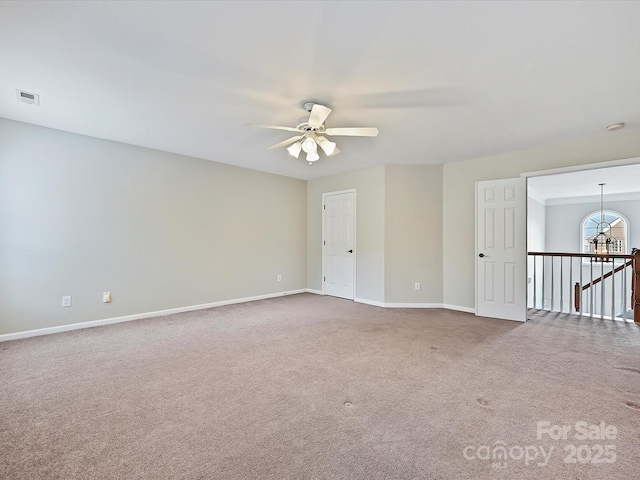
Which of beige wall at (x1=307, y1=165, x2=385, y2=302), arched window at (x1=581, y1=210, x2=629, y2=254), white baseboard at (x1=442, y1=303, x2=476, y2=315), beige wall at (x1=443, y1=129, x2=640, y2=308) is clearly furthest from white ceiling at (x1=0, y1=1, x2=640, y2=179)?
arched window at (x1=581, y1=210, x2=629, y2=254)

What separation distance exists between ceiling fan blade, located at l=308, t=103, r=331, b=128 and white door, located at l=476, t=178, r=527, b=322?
122 inches

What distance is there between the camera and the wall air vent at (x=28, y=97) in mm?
2648

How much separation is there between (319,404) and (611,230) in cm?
1000

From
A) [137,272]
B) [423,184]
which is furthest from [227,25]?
[423,184]

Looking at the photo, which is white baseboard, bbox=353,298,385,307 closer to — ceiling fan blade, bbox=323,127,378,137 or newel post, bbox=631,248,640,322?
ceiling fan blade, bbox=323,127,378,137

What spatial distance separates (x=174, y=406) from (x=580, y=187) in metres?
8.79

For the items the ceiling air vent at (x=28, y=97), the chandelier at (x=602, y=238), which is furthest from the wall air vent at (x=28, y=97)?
the chandelier at (x=602, y=238)

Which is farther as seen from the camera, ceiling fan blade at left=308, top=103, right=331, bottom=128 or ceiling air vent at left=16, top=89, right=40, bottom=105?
ceiling air vent at left=16, top=89, right=40, bottom=105

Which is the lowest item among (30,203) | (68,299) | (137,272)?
(68,299)

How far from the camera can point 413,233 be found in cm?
494

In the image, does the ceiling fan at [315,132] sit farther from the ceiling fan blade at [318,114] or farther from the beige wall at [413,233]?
the beige wall at [413,233]

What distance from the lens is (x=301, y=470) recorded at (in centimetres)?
144

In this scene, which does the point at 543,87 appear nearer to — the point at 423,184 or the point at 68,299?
the point at 423,184

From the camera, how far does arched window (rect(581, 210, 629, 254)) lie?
303 inches
